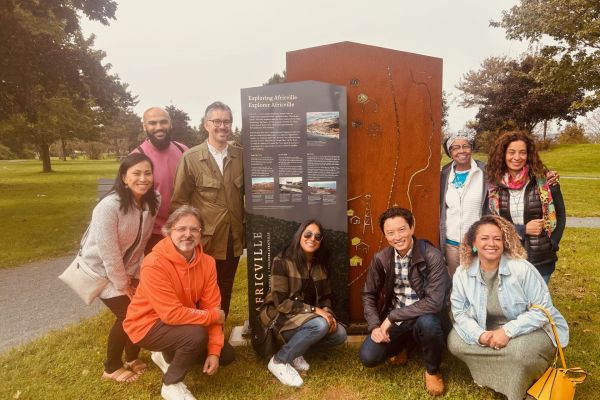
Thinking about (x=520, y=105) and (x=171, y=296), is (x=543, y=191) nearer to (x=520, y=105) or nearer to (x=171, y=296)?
(x=171, y=296)

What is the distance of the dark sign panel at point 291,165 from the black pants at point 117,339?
46.3 inches

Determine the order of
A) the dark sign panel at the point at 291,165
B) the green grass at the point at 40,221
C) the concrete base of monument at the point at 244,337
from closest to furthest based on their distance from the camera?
1. the dark sign panel at the point at 291,165
2. the concrete base of monument at the point at 244,337
3. the green grass at the point at 40,221

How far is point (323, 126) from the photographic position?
12.8ft

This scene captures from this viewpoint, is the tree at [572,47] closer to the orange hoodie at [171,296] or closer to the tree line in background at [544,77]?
the tree line in background at [544,77]

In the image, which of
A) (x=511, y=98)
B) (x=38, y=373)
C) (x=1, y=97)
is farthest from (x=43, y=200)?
(x=511, y=98)

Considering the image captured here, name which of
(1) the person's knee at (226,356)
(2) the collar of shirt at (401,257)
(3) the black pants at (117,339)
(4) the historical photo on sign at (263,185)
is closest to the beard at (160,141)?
(4) the historical photo on sign at (263,185)

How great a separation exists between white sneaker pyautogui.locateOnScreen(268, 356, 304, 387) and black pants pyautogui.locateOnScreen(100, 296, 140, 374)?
4.06ft

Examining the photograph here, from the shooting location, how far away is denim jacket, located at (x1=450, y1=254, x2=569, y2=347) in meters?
2.95

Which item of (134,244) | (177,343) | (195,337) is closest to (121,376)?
(177,343)

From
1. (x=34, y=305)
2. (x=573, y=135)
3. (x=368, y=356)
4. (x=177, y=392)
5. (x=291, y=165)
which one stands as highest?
(x=573, y=135)

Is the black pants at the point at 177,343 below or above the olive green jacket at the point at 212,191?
below

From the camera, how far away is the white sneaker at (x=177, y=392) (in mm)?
3109

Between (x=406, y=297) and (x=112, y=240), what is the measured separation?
7.85 ft

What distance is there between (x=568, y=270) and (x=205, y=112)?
6101 mm
